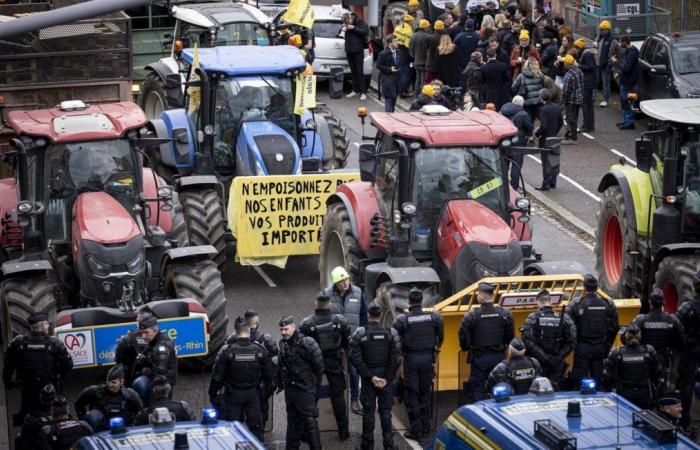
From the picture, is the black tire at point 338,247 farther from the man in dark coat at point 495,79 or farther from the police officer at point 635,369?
the man in dark coat at point 495,79

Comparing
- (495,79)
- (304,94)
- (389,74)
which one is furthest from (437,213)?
(389,74)

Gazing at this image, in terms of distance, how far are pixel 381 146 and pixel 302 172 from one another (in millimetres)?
3019

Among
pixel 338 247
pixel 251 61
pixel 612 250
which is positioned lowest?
pixel 612 250

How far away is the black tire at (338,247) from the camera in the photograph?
57.6 feet

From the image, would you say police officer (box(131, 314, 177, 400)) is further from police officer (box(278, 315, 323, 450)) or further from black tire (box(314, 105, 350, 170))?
black tire (box(314, 105, 350, 170))

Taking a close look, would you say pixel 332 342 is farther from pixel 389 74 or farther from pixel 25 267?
pixel 389 74

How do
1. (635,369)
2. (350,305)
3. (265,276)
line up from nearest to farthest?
(635,369) → (350,305) → (265,276)

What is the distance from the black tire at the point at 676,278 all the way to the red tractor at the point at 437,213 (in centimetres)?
93

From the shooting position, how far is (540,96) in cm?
2462

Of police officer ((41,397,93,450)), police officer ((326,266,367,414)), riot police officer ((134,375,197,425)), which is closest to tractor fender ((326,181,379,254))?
police officer ((326,266,367,414))

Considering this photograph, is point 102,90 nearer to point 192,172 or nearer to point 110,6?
point 192,172

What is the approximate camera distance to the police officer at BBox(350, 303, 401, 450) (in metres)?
14.5

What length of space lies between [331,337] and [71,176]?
380 cm

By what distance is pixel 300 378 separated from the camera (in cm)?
1430
